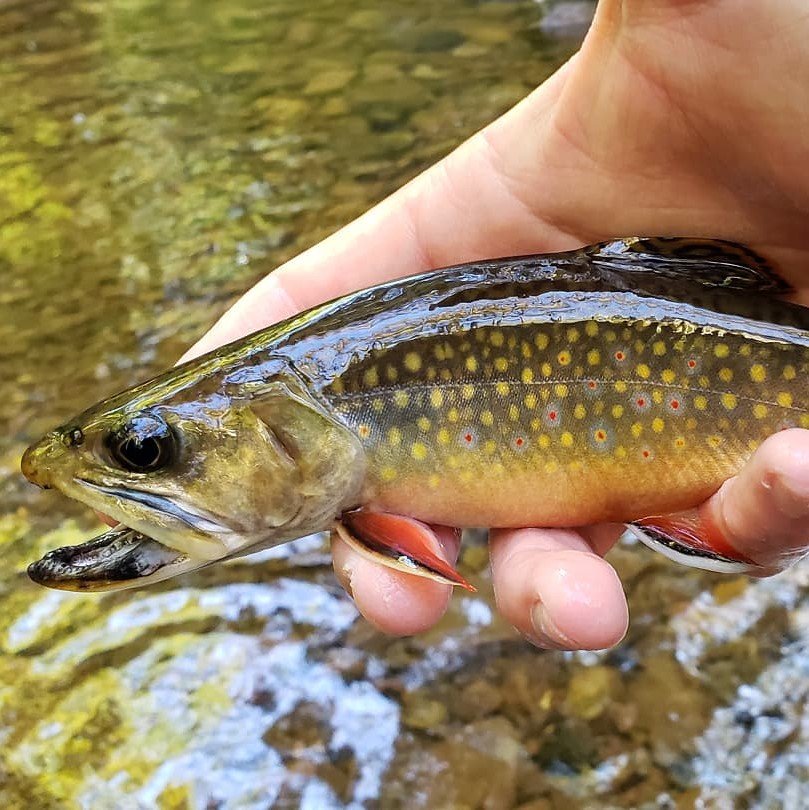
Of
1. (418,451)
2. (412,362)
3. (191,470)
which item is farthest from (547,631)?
(191,470)

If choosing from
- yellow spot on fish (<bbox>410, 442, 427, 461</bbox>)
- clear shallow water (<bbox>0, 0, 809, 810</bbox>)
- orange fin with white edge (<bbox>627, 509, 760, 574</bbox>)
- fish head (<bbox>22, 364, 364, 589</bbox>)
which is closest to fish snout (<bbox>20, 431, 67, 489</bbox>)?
fish head (<bbox>22, 364, 364, 589</bbox>)

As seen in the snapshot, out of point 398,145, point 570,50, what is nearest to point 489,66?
point 570,50

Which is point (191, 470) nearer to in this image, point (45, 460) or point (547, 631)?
point (45, 460)

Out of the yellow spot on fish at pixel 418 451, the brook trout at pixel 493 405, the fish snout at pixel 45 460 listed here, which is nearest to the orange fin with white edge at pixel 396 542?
the brook trout at pixel 493 405

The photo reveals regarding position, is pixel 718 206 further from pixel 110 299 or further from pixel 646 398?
pixel 110 299

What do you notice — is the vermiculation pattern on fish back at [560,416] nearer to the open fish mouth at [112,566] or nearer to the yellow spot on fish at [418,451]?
the yellow spot on fish at [418,451]
